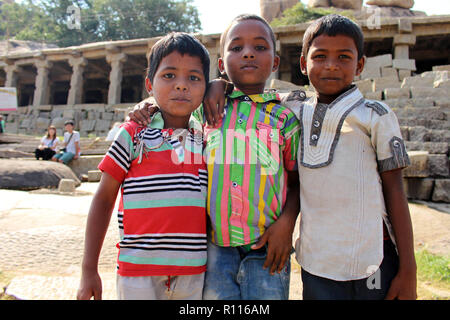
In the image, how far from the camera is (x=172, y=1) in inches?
946

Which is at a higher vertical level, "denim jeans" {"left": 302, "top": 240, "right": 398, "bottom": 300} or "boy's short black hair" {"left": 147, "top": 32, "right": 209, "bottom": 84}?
"boy's short black hair" {"left": 147, "top": 32, "right": 209, "bottom": 84}

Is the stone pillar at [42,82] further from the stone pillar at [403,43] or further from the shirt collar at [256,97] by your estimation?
the shirt collar at [256,97]

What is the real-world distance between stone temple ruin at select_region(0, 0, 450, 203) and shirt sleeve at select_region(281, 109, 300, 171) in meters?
3.75

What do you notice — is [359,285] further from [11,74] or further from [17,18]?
[17,18]

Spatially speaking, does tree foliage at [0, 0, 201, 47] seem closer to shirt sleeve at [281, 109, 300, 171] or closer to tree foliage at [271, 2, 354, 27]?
tree foliage at [271, 2, 354, 27]

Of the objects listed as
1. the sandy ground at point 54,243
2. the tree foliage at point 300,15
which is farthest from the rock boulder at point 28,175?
the tree foliage at point 300,15

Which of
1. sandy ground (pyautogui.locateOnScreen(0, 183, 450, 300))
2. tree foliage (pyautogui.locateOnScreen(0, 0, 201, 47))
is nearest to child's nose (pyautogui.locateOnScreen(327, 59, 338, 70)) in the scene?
sandy ground (pyautogui.locateOnScreen(0, 183, 450, 300))

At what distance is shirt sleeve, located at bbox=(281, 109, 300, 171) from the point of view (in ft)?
4.46

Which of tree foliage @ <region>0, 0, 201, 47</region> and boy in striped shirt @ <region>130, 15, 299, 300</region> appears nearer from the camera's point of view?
boy in striped shirt @ <region>130, 15, 299, 300</region>

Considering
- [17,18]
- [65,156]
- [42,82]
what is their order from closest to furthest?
[65,156], [42,82], [17,18]

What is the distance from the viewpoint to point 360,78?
9680mm

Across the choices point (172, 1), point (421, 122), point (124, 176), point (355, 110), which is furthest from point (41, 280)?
point (172, 1)

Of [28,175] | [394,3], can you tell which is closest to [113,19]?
[394,3]

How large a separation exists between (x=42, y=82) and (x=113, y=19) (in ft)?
35.3
